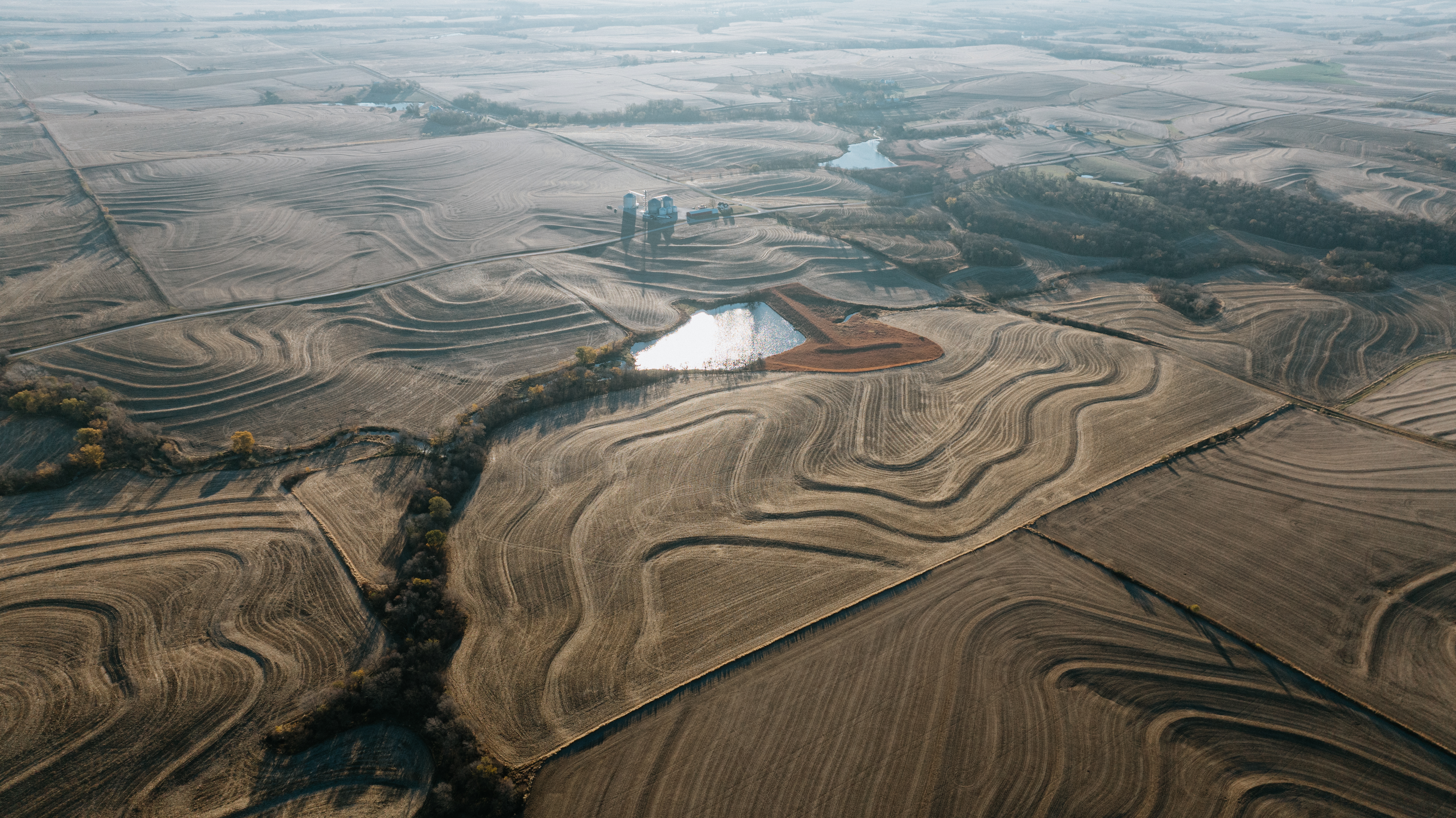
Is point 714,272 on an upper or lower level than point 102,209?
lower

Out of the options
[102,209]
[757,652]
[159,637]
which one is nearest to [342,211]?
[102,209]

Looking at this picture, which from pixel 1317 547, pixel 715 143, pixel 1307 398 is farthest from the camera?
pixel 715 143

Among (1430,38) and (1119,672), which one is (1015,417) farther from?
(1430,38)

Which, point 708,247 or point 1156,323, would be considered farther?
point 708,247

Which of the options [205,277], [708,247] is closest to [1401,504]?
[708,247]

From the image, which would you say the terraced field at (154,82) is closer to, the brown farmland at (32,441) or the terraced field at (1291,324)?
the brown farmland at (32,441)

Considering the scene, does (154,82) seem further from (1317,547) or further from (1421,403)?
(1421,403)

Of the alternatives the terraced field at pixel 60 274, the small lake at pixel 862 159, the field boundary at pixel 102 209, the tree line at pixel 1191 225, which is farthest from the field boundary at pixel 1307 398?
the terraced field at pixel 60 274
